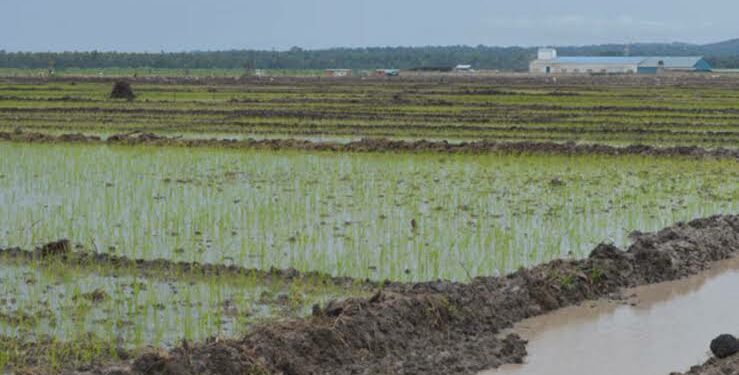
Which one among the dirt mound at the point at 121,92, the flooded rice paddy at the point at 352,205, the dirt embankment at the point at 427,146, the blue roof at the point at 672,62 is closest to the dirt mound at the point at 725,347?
the flooded rice paddy at the point at 352,205

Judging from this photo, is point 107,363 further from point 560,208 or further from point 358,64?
point 358,64

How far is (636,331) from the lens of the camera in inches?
264

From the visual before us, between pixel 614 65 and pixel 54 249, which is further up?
pixel 54 249

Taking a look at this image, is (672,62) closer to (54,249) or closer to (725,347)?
(54,249)

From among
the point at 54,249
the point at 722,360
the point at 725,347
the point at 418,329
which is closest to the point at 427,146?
the point at 54,249

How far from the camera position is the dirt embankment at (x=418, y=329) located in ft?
17.0

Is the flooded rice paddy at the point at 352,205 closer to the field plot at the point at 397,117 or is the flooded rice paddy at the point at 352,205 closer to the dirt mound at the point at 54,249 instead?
the dirt mound at the point at 54,249

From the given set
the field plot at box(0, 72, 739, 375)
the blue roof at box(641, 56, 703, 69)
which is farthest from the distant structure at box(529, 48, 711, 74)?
the field plot at box(0, 72, 739, 375)

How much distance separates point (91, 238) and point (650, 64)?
8792 centimetres

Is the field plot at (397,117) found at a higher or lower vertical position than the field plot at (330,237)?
lower

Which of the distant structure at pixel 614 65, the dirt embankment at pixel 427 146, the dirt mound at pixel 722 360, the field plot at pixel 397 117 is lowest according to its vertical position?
the distant structure at pixel 614 65

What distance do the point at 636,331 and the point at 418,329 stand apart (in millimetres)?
1541

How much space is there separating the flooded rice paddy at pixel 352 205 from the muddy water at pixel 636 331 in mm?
1067

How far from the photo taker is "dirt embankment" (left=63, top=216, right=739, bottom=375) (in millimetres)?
5176
